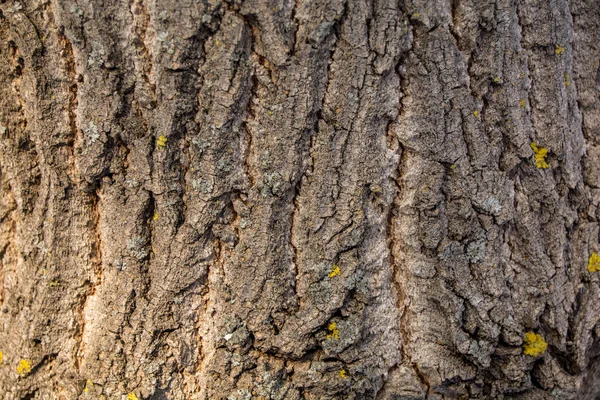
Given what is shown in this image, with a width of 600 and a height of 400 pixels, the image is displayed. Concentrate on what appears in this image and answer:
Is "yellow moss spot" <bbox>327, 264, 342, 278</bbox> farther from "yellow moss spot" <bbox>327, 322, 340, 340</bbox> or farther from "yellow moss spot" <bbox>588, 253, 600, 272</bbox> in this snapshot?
"yellow moss spot" <bbox>588, 253, 600, 272</bbox>

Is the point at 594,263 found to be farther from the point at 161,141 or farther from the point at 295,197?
the point at 161,141

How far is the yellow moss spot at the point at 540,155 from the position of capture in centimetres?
157

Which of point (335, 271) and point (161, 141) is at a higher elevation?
point (161, 141)

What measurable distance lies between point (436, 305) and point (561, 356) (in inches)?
20.1

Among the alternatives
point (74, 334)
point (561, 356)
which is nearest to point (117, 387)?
point (74, 334)

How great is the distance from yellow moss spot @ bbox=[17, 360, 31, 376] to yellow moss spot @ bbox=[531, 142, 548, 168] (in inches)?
68.3

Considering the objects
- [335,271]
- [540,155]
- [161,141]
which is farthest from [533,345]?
[161,141]

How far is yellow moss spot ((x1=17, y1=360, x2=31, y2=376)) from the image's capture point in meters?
1.63

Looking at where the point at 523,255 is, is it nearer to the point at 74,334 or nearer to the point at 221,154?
the point at 221,154

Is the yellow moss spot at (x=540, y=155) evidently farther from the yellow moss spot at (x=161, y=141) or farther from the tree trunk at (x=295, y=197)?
the yellow moss spot at (x=161, y=141)

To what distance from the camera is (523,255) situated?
1616 mm

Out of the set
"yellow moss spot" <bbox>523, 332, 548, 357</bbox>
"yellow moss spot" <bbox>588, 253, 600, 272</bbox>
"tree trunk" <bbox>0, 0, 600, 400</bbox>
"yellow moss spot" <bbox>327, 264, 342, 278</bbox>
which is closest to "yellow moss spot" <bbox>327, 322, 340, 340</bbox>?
"tree trunk" <bbox>0, 0, 600, 400</bbox>

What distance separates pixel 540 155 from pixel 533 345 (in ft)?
2.00

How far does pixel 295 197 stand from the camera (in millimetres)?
1455
